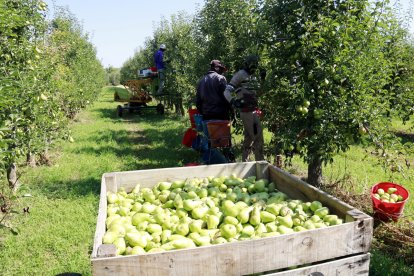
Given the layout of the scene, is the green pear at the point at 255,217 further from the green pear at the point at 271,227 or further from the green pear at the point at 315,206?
the green pear at the point at 315,206

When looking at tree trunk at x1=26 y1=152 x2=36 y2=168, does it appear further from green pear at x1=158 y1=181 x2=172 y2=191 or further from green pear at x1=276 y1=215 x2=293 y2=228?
green pear at x1=276 y1=215 x2=293 y2=228

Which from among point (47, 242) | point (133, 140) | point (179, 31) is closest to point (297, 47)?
point (47, 242)

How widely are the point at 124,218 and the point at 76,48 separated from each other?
1505cm

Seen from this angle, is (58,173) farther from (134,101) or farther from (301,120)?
(134,101)

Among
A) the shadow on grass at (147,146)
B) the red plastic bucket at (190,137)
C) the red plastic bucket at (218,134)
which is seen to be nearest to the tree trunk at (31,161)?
the shadow on grass at (147,146)

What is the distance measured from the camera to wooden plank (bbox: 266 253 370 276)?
209 cm

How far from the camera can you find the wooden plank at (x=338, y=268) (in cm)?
209

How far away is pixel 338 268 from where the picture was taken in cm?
217

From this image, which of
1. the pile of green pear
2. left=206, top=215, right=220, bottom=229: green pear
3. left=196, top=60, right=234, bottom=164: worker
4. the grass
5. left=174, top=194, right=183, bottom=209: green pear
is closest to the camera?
the pile of green pear

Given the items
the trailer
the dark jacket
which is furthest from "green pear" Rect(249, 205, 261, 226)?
the trailer

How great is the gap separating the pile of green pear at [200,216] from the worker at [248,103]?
315cm

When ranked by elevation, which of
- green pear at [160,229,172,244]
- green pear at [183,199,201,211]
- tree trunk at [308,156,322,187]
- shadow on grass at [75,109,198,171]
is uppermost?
green pear at [183,199,201,211]

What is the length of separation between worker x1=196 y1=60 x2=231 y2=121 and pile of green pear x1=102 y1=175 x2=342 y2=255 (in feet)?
11.4

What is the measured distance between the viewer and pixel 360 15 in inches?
172
